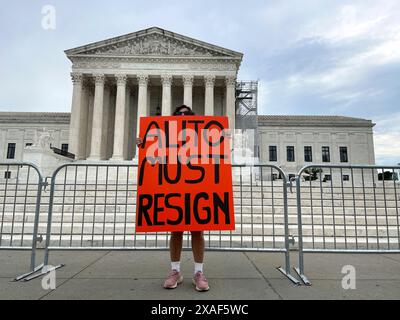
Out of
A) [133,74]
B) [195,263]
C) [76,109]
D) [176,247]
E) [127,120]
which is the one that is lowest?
[195,263]

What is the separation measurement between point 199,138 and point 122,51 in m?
31.8

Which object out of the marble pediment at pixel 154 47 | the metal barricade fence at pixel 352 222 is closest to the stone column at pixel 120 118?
the marble pediment at pixel 154 47

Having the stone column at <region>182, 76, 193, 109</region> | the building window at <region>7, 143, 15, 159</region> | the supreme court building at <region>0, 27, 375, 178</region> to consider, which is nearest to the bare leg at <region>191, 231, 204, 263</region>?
the supreme court building at <region>0, 27, 375, 178</region>

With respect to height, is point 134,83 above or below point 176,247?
above

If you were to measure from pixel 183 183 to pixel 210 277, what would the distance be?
130cm

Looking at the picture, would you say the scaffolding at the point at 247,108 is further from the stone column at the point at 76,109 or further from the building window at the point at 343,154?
the building window at the point at 343,154

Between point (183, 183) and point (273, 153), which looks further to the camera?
point (273, 153)

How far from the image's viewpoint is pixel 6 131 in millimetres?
47188

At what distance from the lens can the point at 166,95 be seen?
31016 mm

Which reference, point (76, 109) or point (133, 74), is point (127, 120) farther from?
point (76, 109)

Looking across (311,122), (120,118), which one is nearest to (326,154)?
(311,122)

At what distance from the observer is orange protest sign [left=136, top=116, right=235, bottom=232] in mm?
3549
